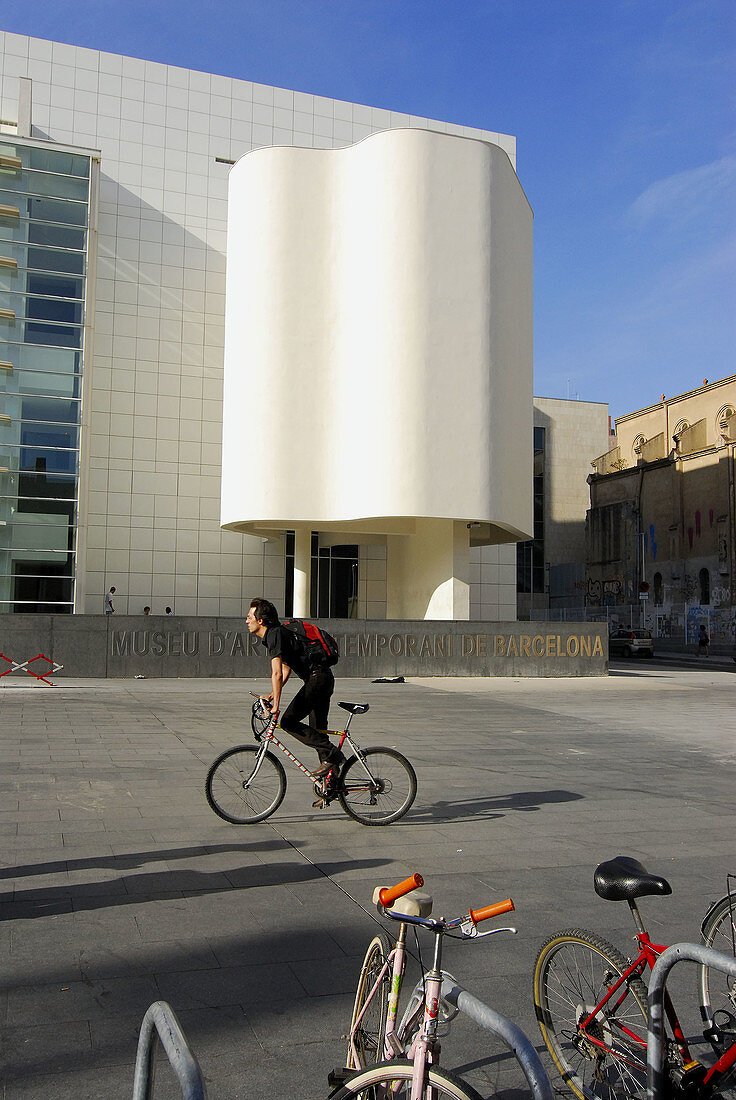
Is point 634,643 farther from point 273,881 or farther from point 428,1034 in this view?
point 428,1034

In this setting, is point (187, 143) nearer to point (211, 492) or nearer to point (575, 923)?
point (211, 492)

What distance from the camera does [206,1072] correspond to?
3.60 meters

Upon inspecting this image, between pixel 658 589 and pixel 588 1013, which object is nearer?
pixel 588 1013

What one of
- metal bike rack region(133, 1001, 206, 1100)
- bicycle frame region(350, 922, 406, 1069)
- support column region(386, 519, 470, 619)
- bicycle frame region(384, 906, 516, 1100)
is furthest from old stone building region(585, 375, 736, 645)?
metal bike rack region(133, 1001, 206, 1100)

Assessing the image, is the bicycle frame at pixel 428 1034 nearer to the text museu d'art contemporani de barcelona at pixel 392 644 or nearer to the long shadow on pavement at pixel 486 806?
the long shadow on pavement at pixel 486 806

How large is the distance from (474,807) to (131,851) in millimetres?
3368

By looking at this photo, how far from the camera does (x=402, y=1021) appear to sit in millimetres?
2590

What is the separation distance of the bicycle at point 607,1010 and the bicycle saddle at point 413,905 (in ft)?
3.00

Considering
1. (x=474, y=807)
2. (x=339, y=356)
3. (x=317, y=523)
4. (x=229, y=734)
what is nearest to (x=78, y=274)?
(x=339, y=356)

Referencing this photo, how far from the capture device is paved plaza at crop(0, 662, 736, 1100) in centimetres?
385

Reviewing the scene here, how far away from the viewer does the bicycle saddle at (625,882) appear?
313 cm

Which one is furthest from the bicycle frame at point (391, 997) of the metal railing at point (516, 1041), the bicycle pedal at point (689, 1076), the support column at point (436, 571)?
the support column at point (436, 571)

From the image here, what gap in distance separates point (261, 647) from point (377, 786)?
18077mm

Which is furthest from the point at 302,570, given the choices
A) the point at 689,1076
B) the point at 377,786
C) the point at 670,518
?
the point at 670,518
